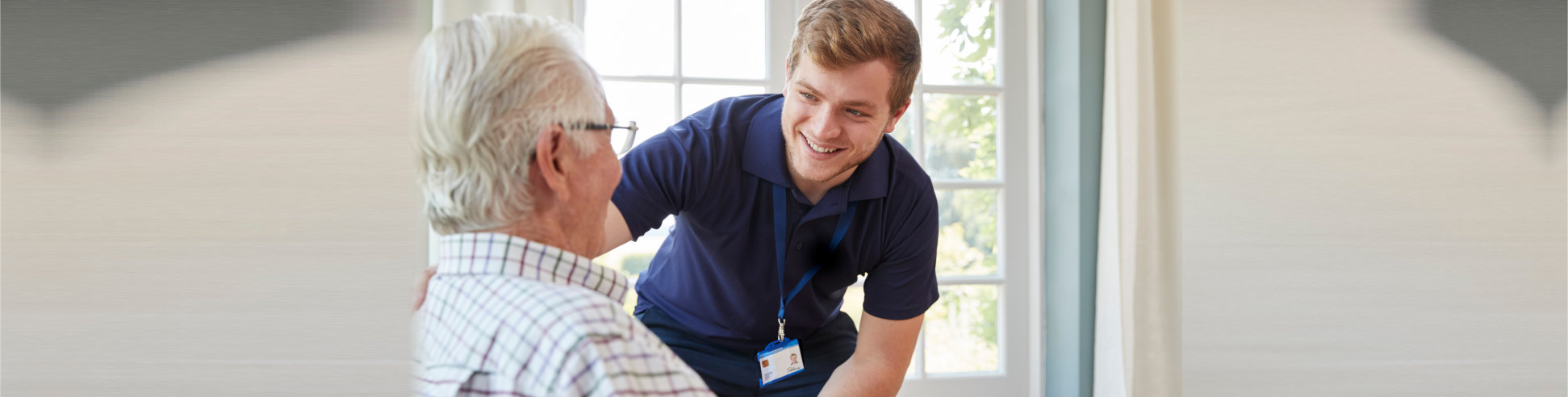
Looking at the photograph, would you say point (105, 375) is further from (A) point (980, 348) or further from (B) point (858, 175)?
(A) point (980, 348)

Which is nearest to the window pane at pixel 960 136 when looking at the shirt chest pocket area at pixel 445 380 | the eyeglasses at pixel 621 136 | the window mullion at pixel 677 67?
the window mullion at pixel 677 67

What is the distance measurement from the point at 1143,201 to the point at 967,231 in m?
0.54

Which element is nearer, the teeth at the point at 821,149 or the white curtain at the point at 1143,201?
the teeth at the point at 821,149

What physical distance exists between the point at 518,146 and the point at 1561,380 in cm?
185

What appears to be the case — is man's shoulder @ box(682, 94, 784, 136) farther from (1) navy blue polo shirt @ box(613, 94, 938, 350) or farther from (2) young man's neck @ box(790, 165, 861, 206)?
(2) young man's neck @ box(790, 165, 861, 206)

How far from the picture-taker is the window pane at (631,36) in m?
2.28

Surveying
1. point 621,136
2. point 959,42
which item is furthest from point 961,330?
point 621,136

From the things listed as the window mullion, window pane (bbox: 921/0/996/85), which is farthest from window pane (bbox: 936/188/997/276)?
the window mullion

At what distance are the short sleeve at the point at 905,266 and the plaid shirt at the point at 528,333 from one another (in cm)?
80

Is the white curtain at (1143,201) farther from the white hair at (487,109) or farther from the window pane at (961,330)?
the white hair at (487,109)

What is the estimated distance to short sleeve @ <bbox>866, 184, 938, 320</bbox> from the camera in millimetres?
1569

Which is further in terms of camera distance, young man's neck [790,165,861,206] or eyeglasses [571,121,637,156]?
young man's neck [790,165,861,206]

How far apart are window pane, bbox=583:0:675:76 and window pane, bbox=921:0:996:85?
78cm

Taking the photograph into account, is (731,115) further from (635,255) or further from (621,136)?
(635,255)
